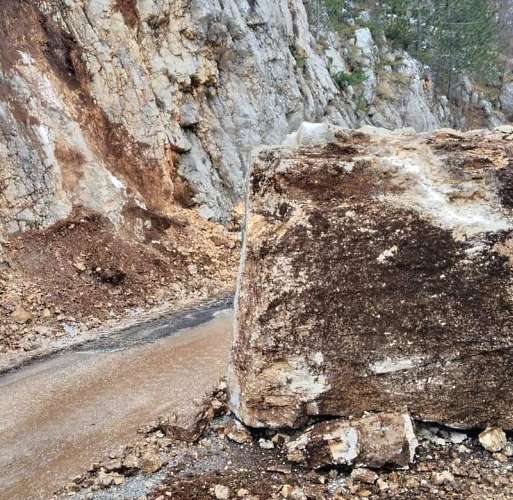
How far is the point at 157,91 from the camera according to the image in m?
21.4

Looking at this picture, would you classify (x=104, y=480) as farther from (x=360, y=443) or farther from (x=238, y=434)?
(x=360, y=443)

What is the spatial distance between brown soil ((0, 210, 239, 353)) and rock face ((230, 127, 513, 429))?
786 centimetres

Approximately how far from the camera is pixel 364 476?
5605mm

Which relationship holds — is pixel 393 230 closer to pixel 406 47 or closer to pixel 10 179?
pixel 10 179

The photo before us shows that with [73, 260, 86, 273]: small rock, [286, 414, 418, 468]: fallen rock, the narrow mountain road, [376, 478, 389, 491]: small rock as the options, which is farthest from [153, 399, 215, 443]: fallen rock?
[73, 260, 86, 273]: small rock

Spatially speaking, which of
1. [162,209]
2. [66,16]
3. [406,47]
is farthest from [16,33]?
[406,47]

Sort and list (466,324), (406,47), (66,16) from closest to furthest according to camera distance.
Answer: (466,324) < (66,16) < (406,47)

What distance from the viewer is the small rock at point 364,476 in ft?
18.3

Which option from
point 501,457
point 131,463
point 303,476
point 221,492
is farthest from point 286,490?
point 501,457

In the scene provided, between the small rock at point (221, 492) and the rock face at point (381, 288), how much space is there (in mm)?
937

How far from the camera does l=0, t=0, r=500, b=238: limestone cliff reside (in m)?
16.4

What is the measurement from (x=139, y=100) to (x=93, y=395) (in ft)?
45.4

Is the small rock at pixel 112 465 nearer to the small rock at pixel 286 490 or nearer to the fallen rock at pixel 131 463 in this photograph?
the fallen rock at pixel 131 463

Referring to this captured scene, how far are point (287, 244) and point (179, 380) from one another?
12.6 feet
